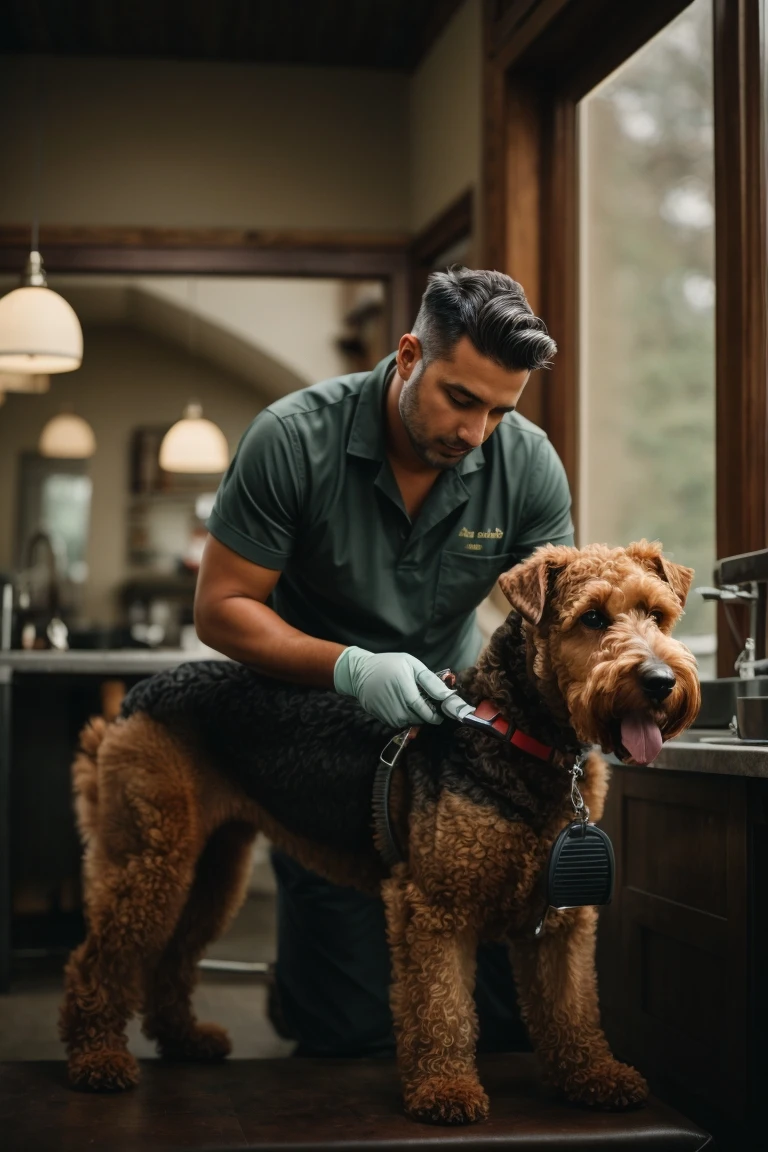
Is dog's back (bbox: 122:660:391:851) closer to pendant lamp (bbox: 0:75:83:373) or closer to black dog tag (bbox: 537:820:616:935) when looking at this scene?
black dog tag (bbox: 537:820:616:935)

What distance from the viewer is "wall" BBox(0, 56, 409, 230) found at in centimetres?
484

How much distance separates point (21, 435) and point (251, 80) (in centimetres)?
569

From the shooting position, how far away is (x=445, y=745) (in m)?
1.86

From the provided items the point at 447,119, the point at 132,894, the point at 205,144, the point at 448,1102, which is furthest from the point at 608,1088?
the point at 205,144

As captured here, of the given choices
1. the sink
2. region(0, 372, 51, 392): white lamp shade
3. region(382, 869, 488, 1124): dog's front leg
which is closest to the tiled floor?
region(382, 869, 488, 1124): dog's front leg

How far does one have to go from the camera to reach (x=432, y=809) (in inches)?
71.1

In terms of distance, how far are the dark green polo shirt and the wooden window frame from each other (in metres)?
0.42

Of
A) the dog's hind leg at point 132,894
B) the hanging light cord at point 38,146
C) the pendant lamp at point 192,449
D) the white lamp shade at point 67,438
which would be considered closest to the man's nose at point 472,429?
the dog's hind leg at point 132,894

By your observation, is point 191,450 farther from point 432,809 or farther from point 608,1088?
point 608,1088

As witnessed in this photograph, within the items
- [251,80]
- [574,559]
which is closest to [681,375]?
[251,80]

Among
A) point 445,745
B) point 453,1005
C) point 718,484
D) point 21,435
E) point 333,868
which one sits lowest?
point 453,1005

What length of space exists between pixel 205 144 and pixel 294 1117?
13.2 feet

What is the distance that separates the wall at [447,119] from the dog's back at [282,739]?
7.76 feet

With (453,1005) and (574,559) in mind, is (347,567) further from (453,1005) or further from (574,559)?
(453,1005)
